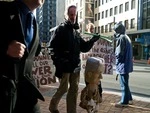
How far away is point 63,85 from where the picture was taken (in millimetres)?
→ 5223

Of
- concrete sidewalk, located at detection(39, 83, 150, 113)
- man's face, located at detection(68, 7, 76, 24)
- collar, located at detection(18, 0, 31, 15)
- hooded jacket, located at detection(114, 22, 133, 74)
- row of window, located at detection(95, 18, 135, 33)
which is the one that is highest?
row of window, located at detection(95, 18, 135, 33)

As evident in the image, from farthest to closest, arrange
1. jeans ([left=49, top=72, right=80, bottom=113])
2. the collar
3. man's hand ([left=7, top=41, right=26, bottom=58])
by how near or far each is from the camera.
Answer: jeans ([left=49, top=72, right=80, bottom=113])
the collar
man's hand ([left=7, top=41, right=26, bottom=58])

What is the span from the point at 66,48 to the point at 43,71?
3870 mm

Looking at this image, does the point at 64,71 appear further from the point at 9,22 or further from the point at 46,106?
the point at 9,22

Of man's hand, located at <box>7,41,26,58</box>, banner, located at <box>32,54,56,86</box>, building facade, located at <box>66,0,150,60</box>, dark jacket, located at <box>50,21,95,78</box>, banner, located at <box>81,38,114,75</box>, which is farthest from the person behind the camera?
building facade, located at <box>66,0,150,60</box>

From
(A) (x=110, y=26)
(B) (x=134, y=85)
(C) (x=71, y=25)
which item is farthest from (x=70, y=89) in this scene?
(A) (x=110, y=26)

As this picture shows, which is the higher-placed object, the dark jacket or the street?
the dark jacket

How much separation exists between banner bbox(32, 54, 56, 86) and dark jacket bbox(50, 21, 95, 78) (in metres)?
3.36

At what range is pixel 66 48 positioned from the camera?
512 cm

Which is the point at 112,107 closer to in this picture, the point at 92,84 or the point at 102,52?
the point at 102,52

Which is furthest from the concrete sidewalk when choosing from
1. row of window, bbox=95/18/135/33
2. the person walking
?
row of window, bbox=95/18/135/33

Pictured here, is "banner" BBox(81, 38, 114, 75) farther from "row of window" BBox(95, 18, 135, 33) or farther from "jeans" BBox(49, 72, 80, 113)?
"row of window" BBox(95, 18, 135, 33)

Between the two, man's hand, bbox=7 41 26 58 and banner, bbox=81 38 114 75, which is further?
banner, bbox=81 38 114 75

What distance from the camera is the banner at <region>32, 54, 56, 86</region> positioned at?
862cm
